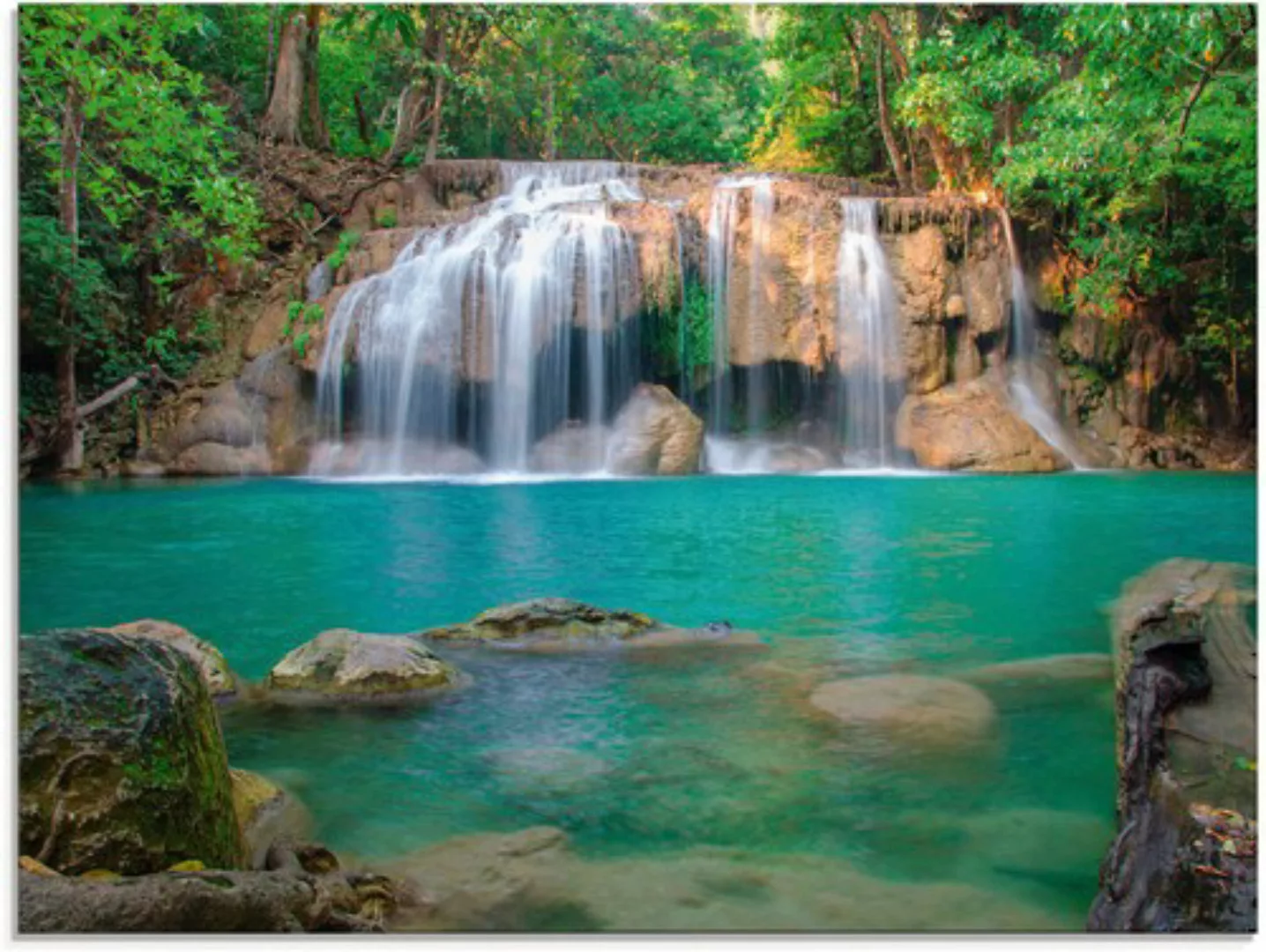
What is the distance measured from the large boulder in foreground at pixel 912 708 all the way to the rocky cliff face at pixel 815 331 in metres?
11.5

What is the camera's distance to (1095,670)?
4.88 metres

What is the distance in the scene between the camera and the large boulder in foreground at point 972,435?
1545cm

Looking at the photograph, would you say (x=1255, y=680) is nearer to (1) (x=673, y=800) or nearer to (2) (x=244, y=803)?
(1) (x=673, y=800)

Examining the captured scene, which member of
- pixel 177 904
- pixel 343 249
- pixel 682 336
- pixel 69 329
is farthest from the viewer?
pixel 343 249

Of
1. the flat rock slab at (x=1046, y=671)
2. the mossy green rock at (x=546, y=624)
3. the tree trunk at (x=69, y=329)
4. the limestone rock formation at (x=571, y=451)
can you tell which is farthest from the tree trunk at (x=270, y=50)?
the flat rock slab at (x=1046, y=671)

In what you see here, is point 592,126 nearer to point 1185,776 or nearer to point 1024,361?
point 1024,361

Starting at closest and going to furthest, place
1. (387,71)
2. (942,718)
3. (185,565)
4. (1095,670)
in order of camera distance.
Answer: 1. (942,718)
2. (1095,670)
3. (185,565)
4. (387,71)

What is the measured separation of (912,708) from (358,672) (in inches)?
85.7

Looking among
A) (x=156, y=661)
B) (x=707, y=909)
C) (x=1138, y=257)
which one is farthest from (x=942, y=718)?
(x=1138, y=257)

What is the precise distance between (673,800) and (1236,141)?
13635 millimetres

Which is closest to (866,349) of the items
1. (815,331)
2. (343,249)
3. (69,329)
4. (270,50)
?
(815,331)

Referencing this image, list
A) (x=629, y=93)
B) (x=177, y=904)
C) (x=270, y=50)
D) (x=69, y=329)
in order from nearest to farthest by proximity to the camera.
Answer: (x=177, y=904)
(x=69, y=329)
(x=270, y=50)
(x=629, y=93)

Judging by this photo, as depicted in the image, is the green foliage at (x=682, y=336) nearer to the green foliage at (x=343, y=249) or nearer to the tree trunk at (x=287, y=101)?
the green foliage at (x=343, y=249)

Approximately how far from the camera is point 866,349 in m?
17.2
